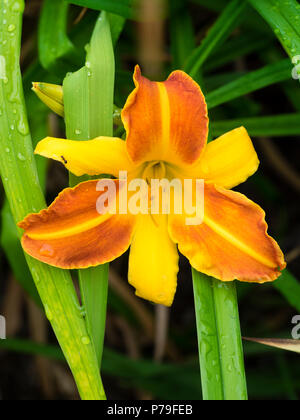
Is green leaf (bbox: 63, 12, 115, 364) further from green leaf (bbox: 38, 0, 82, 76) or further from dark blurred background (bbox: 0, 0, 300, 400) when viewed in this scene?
dark blurred background (bbox: 0, 0, 300, 400)

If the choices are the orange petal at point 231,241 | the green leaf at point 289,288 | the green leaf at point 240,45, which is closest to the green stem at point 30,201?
the orange petal at point 231,241

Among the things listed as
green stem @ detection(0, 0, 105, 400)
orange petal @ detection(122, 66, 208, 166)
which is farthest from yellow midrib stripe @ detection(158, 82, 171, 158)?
green stem @ detection(0, 0, 105, 400)

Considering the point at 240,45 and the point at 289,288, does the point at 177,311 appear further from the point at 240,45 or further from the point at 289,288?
the point at 240,45

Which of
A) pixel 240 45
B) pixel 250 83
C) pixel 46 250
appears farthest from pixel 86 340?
pixel 240 45

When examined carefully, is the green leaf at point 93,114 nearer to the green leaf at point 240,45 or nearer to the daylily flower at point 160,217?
the daylily flower at point 160,217

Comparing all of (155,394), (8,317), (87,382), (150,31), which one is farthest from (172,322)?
(150,31)
